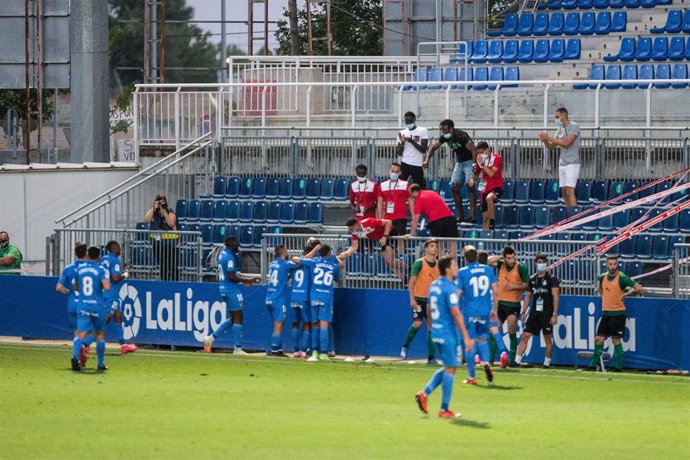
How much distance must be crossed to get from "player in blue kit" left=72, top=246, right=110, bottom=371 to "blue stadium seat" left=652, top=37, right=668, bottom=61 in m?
14.0

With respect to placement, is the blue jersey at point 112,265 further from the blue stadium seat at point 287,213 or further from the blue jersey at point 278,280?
the blue stadium seat at point 287,213

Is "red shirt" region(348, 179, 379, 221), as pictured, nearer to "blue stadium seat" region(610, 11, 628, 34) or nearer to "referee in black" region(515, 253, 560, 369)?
"referee in black" region(515, 253, 560, 369)

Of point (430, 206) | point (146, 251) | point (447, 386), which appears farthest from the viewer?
point (146, 251)

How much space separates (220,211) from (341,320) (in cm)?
581

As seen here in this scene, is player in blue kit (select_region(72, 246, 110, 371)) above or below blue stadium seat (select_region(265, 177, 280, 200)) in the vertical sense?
below

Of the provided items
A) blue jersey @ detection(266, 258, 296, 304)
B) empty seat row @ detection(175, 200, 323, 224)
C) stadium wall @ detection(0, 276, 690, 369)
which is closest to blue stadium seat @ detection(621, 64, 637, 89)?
empty seat row @ detection(175, 200, 323, 224)

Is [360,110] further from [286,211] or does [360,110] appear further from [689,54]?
[689,54]

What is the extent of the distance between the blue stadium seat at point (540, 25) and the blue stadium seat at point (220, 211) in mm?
8649

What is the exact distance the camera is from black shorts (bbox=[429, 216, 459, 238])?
83.8ft

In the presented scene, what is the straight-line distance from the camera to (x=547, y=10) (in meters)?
36.0

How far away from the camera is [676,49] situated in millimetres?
31453

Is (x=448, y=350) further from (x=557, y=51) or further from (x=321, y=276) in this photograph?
(x=557, y=51)

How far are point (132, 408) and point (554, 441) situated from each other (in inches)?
209

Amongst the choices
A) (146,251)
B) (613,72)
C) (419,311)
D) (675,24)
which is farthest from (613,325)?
(675,24)
